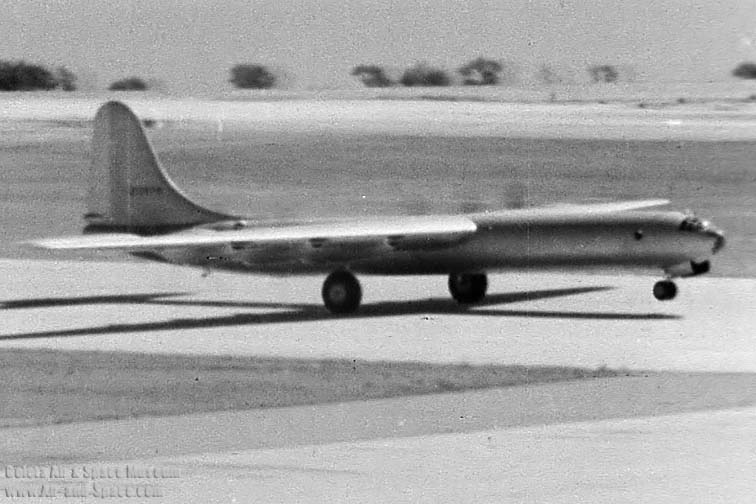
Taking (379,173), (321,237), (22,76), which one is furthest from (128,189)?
(22,76)

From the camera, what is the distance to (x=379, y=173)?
215ft

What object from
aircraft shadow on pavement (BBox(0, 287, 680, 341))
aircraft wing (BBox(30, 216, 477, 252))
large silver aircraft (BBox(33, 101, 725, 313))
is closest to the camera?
aircraft wing (BBox(30, 216, 477, 252))

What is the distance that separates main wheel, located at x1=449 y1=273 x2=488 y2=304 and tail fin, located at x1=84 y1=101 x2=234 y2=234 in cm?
432

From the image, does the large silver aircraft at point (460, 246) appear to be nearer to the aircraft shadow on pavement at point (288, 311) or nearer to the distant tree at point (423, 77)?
the aircraft shadow on pavement at point (288, 311)

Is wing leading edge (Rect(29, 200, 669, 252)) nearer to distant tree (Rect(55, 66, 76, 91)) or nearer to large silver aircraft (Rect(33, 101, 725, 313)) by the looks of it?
large silver aircraft (Rect(33, 101, 725, 313))

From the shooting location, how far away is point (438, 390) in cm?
2142

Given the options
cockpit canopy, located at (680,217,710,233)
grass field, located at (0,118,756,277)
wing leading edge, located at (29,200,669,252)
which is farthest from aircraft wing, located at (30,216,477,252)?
grass field, located at (0,118,756,277)

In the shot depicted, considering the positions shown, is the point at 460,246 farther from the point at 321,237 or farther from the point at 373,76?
the point at 373,76

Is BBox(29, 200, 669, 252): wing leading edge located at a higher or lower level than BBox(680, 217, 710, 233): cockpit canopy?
lower

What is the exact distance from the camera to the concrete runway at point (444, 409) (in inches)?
604

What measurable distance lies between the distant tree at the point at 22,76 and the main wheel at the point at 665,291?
186 ft

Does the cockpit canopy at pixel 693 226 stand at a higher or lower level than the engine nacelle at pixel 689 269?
higher

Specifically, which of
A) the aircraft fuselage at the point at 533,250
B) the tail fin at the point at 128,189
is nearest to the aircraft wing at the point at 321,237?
the aircraft fuselage at the point at 533,250

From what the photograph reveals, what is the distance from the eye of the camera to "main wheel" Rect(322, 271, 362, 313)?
30516 mm
